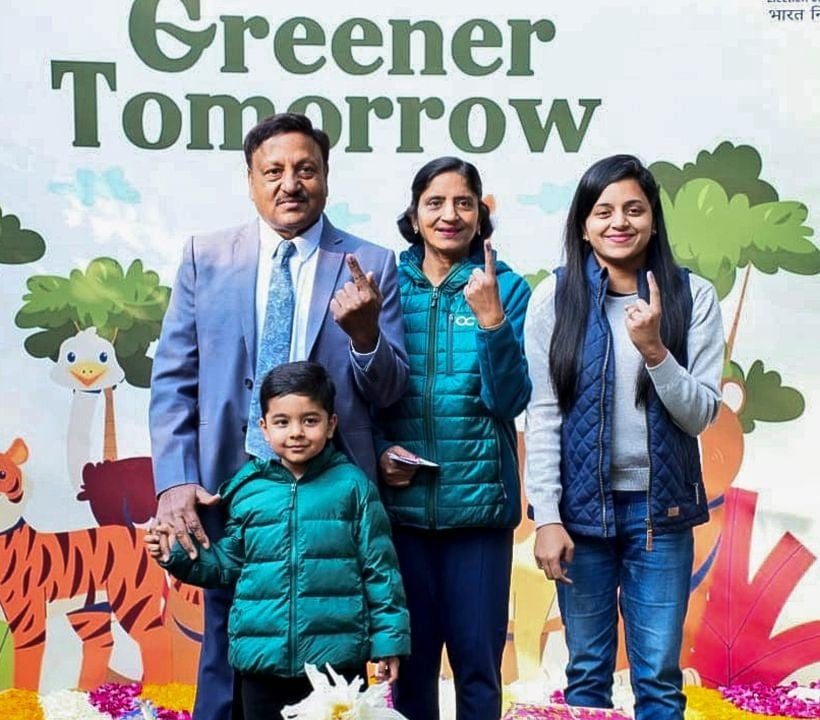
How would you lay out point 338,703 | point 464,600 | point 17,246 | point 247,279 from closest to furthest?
1. point 338,703
2. point 247,279
3. point 464,600
4. point 17,246

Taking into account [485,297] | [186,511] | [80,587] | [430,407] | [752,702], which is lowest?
[752,702]

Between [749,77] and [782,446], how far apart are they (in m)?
1.26

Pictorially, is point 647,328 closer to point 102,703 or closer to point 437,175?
point 437,175

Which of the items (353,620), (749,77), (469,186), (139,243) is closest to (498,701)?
(353,620)

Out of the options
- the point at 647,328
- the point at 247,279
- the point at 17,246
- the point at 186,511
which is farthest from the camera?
the point at 17,246

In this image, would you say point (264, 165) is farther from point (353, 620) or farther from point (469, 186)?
point (353, 620)

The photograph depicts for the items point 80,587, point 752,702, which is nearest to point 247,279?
point 80,587

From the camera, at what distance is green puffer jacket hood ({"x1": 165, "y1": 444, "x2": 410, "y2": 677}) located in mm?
2951

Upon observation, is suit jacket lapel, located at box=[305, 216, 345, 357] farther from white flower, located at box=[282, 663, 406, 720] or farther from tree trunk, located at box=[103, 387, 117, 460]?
tree trunk, located at box=[103, 387, 117, 460]

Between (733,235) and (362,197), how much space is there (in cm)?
128

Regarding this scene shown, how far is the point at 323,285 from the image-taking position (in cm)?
320

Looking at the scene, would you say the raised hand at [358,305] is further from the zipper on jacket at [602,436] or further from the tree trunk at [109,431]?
the tree trunk at [109,431]

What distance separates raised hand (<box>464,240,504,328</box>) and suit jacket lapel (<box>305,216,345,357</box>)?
0.33m

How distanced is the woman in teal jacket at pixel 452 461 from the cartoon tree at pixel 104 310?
1446 millimetres
